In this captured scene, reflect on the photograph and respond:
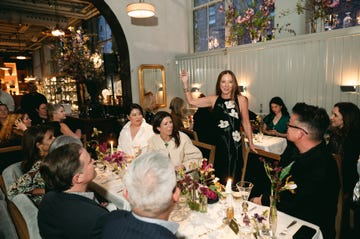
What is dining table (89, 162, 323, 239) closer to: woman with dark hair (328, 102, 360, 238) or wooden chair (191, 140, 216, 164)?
wooden chair (191, 140, 216, 164)

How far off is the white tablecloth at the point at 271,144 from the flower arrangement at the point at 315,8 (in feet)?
8.13

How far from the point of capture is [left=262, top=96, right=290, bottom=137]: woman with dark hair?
4762 millimetres

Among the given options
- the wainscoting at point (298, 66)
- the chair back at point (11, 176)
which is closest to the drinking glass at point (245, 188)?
the chair back at point (11, 176)

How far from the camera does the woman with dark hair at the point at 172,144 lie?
9.57 feet

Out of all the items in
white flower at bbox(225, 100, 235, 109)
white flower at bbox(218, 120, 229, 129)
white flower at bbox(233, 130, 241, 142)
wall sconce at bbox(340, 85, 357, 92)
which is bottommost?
white flower at bbox(233, 130, 241, 142)

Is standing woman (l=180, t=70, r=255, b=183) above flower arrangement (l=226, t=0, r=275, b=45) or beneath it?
beneath

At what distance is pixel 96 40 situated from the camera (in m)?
10.1

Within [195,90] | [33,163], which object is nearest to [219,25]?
[195,90]

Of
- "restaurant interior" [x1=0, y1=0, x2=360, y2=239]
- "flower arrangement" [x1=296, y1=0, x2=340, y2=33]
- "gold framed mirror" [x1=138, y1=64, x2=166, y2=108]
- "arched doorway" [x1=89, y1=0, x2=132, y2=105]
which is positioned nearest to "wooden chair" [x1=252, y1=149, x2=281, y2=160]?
"restaurant interior" [x1=0, y1=0, x2=360, y2=239]

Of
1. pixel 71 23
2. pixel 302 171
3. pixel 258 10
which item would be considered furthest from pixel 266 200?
pixel 71 23

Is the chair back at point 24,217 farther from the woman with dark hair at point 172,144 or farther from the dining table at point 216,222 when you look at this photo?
the woman with dark hair at point 172,144

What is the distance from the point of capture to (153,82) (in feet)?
22.3

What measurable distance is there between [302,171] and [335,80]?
3.70 meters

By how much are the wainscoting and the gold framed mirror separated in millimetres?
1397
